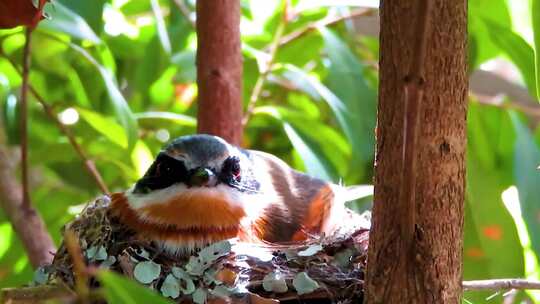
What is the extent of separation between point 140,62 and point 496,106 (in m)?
1.17

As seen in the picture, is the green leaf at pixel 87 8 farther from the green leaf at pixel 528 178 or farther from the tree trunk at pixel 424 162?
the green leaf at pixel 528 178

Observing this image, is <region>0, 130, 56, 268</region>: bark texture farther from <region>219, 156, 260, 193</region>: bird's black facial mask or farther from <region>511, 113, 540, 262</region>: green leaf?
<region>511, 113, 540, 262</region>: green leaf

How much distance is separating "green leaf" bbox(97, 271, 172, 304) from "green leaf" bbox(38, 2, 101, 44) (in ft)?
4.37

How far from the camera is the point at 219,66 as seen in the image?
2166mm

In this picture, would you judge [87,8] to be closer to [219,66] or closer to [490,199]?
[219,66]

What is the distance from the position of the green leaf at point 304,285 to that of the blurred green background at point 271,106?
0.66m

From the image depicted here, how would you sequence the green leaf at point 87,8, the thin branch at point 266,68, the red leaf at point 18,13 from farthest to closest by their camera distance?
the thin branch at point 266,68 → the green leaf at point 87,8 → the red leaf at point 18,13

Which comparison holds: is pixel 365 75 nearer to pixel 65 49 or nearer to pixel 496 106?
pixel 496 106

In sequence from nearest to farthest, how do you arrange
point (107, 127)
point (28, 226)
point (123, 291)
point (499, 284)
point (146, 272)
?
point (123, 291)
point (499, 284)
point (146, 272)
point (28, 226)
point (107, 127)

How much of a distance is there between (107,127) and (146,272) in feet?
2.18

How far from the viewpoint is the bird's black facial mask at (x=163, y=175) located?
6.94 ft

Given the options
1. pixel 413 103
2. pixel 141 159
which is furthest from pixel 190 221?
pixel 413 103

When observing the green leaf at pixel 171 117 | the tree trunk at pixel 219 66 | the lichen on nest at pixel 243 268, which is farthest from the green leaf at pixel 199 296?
the green leaf at pixel 171 117

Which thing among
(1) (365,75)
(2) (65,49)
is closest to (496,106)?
(1) (365,75)
